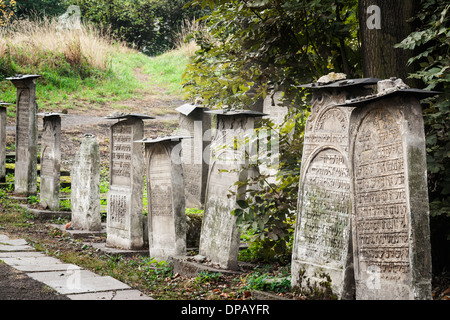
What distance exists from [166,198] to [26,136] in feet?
18.1

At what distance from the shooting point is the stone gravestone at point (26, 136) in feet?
Answer: 36.4

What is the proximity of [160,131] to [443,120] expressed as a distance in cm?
1355

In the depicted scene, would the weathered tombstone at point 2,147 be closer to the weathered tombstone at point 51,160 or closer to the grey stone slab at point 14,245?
the weathered tombstone at point 51,160

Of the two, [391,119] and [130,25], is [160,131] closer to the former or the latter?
[391,119]

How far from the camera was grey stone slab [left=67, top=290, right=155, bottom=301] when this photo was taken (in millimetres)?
5047

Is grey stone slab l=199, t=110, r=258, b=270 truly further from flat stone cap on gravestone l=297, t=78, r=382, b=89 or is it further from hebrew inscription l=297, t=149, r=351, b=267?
flat stone cap on gravestone l=297, t=78, r=382, b=89

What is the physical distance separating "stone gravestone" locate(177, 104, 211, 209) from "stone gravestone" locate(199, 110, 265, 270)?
434cm

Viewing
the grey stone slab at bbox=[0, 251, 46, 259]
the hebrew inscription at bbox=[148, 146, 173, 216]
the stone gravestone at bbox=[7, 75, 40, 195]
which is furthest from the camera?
the stone gravestone at bbox=[7, 75, 40, 195]

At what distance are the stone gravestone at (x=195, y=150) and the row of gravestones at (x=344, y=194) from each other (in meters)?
3.67

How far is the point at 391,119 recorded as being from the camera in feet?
13.2

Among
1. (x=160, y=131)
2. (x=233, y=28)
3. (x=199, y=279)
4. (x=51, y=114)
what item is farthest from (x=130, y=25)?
(x=199, y=279)

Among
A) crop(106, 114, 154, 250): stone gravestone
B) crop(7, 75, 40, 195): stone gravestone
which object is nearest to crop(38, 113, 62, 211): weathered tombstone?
crop(7, 75, 40, 195): stone gravestone

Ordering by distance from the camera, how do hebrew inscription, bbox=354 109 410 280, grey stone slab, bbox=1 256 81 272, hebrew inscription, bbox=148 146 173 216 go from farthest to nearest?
hebrew inscription, bbox=148 146 173 216, grey stone slab, bbox=1 256 81 272, hebrew inscription, bbox=354 109 410 280

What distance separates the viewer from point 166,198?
7.01m
